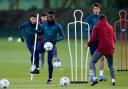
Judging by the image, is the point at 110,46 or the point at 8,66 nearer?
the point at 110,46

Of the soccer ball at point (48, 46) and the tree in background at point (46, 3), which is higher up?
the tree in background at point (46, 3)

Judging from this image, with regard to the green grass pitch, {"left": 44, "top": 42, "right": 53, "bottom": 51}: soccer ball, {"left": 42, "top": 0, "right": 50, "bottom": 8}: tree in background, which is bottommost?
the green grass pitch

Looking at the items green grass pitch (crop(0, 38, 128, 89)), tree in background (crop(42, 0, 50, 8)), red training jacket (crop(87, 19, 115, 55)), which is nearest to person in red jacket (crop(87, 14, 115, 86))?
red training jacket (crop(87, 19, 115, 55))

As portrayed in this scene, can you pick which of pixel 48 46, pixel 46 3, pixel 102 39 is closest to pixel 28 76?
pixel 48 46

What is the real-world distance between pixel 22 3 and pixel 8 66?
44.4 meters

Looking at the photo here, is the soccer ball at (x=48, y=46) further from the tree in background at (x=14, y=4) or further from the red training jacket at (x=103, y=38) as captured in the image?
the tree in background at (x=14, y=4)

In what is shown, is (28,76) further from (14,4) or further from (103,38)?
(14,4)

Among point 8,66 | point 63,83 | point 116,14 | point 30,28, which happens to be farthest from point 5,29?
point 63,83

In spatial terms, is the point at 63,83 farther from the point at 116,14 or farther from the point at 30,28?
the point at 116,14

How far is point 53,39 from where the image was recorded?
78.3ft

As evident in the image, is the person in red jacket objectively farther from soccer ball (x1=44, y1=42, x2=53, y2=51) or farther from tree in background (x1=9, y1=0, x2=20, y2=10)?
tree in background (x1=9, y1=0, x2=20, y2=10)

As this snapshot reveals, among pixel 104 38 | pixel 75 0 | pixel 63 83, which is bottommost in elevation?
pixel 63 83

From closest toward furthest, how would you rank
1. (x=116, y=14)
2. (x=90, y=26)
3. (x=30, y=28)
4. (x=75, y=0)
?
(x=90, y=26), (x=30, y=28), (x=116, y=14), (x=75, y=0)

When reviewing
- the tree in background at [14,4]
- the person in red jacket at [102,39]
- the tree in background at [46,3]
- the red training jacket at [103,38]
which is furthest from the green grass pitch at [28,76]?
the tree in background at [14,4]
